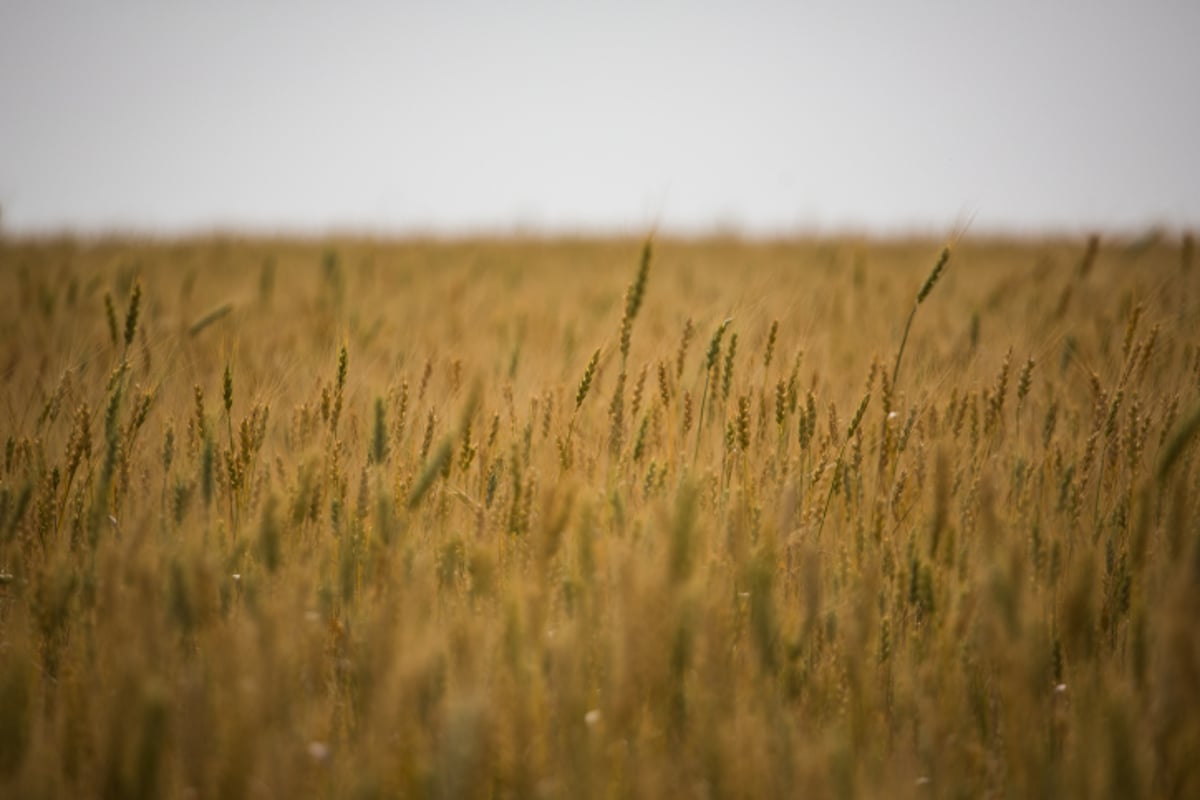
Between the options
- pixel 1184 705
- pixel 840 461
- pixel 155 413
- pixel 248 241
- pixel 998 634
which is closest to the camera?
pixel 1184 705

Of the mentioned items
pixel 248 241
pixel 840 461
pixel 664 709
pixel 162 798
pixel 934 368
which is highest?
pixel 248 241

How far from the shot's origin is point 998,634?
1.05 m

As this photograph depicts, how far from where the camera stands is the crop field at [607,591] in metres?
0.97

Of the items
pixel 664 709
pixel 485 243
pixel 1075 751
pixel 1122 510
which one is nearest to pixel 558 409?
pixel 664 709

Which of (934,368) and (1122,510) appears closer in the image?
(1122,510)

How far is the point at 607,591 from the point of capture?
1.32 metres

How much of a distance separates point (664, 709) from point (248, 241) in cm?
952

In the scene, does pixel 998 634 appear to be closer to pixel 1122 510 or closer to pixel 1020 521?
pixel 1020 521

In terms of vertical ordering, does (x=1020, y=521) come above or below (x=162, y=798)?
above

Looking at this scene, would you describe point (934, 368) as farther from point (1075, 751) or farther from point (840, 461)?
point (1075, 751)

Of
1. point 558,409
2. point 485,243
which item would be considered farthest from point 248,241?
point 558,409

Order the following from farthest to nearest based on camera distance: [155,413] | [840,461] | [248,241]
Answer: [248,241] → [155,413] → [840,461]

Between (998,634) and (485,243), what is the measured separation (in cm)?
869

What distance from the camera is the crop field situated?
97 cm
